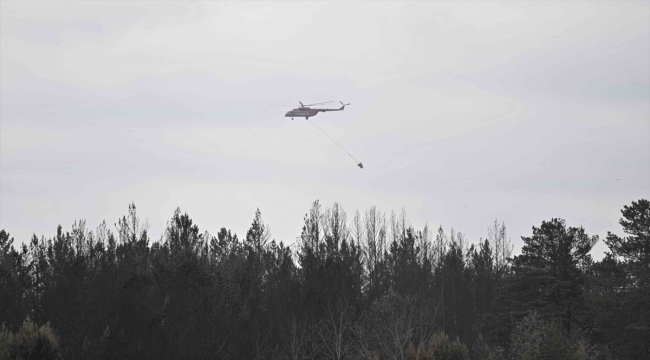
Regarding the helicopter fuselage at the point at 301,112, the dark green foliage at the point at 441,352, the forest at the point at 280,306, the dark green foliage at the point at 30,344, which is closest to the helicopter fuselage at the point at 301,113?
the helicopter fuselage at the point at 301,112

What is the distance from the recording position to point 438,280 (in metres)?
86.2

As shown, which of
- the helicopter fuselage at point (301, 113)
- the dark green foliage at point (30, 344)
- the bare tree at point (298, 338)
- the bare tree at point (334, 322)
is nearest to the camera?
the dark green foliage at point (30, 344)

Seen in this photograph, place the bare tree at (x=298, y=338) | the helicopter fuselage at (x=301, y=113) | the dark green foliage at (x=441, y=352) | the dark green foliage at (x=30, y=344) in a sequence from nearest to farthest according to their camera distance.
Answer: the dark green foliage at (x=30, y=344)
the dark green foliage at (x=441, y=352)
the bare tree at (x=298, y=338)
the helicopter fuselage at (x=301, y=113)

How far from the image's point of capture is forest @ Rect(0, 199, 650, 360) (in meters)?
41.8

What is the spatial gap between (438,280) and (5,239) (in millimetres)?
43626

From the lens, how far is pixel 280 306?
56.7 metres

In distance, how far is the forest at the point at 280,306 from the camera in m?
41.8

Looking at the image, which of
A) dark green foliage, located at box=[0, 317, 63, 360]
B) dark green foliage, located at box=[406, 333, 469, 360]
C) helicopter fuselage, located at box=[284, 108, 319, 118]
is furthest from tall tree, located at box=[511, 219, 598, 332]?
dark green foliage, located at box=[0, 317, 63, 360]

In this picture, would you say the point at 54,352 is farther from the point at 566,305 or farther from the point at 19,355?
the point at 566,305

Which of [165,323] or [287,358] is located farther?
[287,358]

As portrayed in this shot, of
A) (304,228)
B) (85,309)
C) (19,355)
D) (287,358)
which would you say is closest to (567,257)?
(287,358)

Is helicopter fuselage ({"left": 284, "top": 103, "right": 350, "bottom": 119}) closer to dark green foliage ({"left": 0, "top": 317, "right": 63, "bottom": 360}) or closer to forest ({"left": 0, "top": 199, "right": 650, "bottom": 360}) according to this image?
forest ({"left": 0, "top": 199, "right": 650, "bottom": 360})

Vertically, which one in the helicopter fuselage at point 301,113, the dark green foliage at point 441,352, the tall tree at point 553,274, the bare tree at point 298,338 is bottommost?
the dark green foliage at point 441,352

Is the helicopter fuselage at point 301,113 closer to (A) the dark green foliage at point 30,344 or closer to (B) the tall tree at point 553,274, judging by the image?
(B) the tall tree at point 553,274
